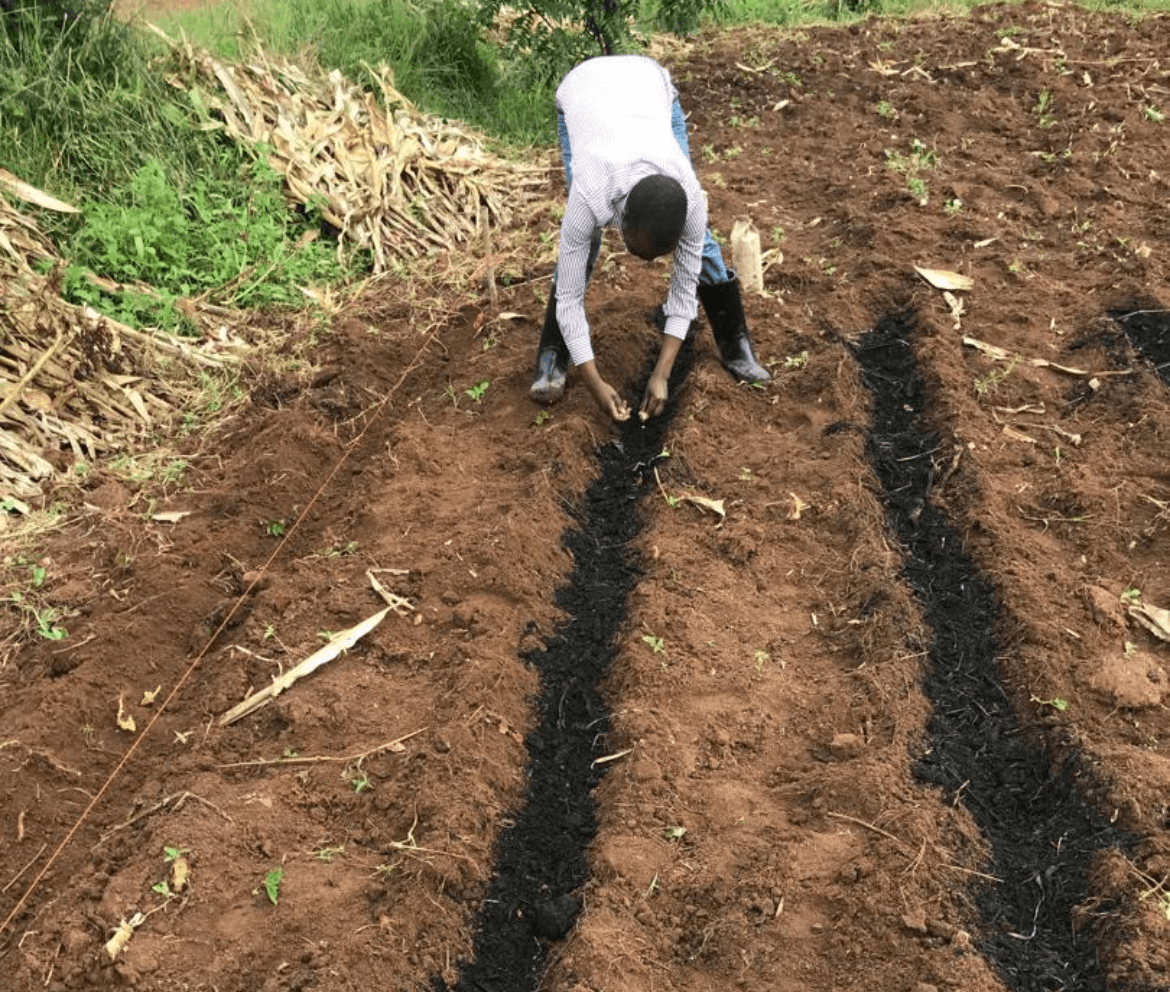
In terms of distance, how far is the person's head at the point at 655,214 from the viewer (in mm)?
4180

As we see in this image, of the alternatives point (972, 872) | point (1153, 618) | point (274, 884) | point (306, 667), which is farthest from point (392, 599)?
point (1153, 618)

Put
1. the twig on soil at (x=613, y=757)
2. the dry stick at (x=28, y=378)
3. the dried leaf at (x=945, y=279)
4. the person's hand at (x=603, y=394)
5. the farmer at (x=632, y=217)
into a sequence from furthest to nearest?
1. the dried leaf at (x=945, y=279)
2. the dry stick at (x=28, y=378)
3. the person's hand at (x=603, y=394)
4. the farmer at (x=632, y=217)
5. the twig on soil at (x=613, y=757)

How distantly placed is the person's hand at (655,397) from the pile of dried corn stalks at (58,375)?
2337mm

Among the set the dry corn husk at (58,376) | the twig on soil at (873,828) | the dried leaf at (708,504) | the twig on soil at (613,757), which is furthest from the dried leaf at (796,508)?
the dry corn husk at (58,376)

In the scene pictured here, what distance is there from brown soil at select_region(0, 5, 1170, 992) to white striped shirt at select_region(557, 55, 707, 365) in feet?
1.97

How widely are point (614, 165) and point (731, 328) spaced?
1.26m

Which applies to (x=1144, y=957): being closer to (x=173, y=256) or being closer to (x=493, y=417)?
(x=493, y=417)

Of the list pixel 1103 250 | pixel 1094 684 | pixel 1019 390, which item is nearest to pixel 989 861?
pixel 1094 684

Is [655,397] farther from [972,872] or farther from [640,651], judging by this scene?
[972,872]

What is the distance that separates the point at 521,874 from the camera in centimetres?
362

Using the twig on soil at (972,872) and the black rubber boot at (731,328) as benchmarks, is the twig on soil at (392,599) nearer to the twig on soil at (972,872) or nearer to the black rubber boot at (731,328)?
the black rubber boot at (731,328)

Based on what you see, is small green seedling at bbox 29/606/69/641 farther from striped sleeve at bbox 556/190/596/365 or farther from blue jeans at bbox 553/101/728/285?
blue jeans at bbox 553/101/728/285

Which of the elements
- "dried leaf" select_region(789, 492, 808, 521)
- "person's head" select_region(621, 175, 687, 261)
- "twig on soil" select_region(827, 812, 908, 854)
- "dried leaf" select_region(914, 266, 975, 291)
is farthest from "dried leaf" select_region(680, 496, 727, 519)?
"dried leaf" select_region(914, 266, 975, 291)

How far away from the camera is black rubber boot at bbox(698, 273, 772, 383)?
5.32 metres
